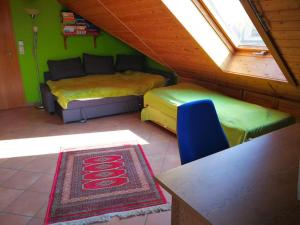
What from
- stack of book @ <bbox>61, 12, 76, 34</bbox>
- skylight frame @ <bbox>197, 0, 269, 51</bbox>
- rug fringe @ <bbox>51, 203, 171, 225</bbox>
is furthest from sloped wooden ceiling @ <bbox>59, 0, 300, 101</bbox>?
rug fringe @ <bbox>51, 203, 171, 225</bbox>

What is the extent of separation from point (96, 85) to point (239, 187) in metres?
3.51

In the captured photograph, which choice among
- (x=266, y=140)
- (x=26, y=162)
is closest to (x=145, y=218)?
(x=266, y=140)

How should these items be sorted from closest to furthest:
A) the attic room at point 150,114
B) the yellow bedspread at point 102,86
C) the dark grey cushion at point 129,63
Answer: the attic room at point 150,114 < the yellow bedspread at point 102,86 < the dark grey cushion at point 129,63

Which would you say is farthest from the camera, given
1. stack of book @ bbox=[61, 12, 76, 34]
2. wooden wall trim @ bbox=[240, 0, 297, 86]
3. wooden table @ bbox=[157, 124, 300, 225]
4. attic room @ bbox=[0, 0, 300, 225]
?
stack of book @ bbox=[61, 12, 76, 34]

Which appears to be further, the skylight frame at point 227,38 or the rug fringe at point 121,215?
the skylight frame at point 227,38

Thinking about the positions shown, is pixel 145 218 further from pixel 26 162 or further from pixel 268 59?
pixel 268 59

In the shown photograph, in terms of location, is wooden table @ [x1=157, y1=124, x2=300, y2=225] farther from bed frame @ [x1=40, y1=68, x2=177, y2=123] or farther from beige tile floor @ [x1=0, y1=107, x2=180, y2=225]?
bed frame @ [x1=40, y1=68, x2=177, y2=123]

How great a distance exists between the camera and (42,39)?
470 cm

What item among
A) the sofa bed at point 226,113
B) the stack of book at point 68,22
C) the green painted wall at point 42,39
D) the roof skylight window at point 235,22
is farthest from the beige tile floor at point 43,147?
the stack of book at point 68,22

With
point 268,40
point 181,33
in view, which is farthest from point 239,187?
point 181,33

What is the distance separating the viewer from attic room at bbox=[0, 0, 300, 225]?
123 centimetres

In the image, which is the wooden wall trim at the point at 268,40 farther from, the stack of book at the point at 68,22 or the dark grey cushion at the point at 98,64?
the stack of book at the point at 68,22

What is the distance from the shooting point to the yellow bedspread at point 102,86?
3.88m

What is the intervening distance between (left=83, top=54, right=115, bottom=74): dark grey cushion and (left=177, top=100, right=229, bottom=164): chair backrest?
3724 millimetres
